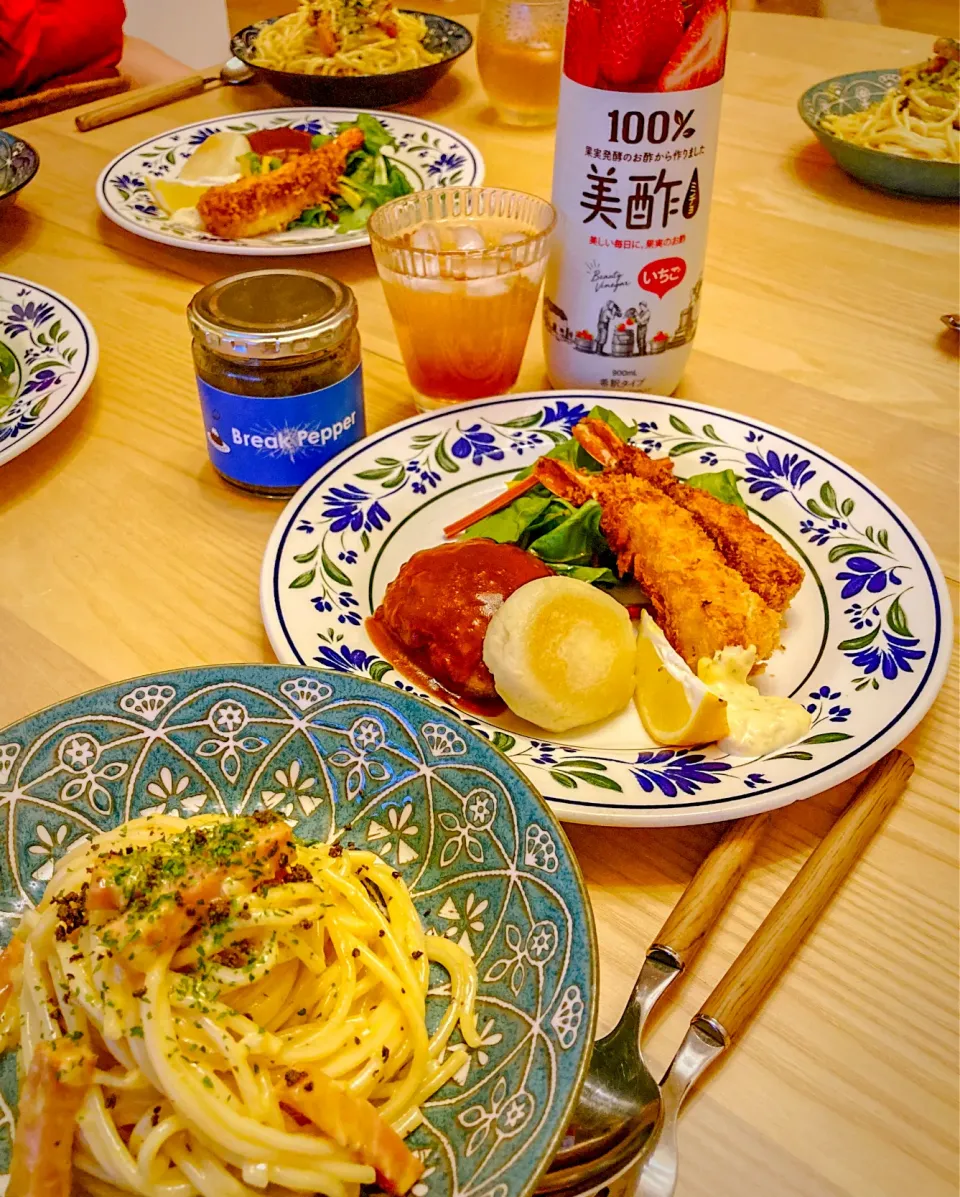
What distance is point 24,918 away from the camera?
86 centimetres

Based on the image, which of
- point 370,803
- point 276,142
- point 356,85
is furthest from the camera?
point 356,85

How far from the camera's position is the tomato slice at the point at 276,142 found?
2.41 m

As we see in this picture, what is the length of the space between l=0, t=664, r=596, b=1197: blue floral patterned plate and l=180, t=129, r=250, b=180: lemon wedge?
5.67 ft

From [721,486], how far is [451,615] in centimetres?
51

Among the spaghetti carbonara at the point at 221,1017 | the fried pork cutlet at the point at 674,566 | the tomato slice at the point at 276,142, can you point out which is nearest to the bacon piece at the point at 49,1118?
the spaghetti carbonara at the point at 221,1017

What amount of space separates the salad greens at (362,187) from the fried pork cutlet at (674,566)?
3.66 feet

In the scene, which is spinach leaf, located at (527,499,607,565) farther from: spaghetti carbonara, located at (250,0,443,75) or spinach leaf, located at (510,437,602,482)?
spaghetti carbonara, located at (250,0,443,75)

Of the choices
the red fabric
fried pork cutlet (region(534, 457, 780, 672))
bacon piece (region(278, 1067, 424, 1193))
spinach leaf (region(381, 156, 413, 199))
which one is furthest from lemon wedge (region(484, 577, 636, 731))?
the red fabric

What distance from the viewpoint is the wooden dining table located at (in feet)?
2.67

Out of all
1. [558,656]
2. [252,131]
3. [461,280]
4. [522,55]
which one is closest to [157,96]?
[252,131]

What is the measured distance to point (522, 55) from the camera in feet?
8.35

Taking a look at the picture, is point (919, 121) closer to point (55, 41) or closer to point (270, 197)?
point (270, 197)

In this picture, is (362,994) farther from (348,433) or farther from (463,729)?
(348,433)

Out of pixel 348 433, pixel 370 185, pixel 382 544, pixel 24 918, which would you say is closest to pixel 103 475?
pixel 348 433
